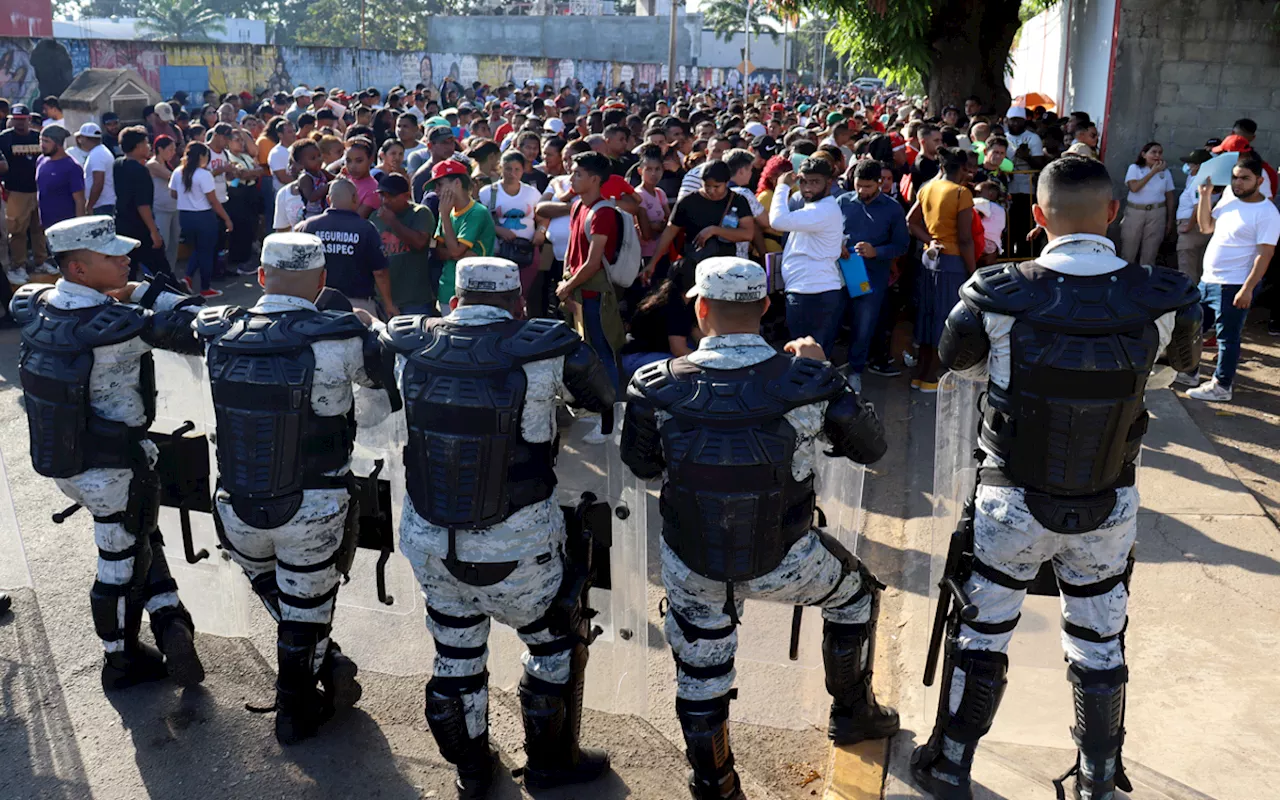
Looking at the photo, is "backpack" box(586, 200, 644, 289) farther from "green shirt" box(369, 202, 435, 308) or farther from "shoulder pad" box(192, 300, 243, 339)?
"shoulder pad" box(192, 300, 243, 339)

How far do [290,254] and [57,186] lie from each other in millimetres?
8196

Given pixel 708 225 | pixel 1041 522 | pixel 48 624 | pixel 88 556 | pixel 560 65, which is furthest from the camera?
pixel 560 65

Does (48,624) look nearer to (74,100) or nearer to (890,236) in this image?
(890,236)

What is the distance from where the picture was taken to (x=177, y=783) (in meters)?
3.88

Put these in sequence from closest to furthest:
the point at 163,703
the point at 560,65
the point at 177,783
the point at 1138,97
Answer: the point at 177,783 < the point at 163,703 < the point at 1138,97 < the point at 560,65

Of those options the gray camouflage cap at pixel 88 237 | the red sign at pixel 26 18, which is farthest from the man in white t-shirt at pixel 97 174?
the red sign at pixel 26 18

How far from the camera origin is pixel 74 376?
13.1 ft

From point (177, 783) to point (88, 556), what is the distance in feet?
7.13

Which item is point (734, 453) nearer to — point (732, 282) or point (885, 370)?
point (732, 282)

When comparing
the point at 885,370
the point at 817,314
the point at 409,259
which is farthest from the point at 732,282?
the point at 885,370

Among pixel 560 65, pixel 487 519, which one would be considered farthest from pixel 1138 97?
pixel 560 65

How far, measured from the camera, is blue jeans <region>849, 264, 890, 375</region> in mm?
7664

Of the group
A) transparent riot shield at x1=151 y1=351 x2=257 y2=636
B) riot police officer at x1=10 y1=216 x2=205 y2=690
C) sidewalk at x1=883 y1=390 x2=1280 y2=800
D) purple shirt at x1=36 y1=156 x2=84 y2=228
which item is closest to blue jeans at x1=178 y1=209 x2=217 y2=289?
purple shirt at x1=36 y1=156 x2=84 y2=228

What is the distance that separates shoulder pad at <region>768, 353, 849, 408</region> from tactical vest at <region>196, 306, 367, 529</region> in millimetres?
1547
